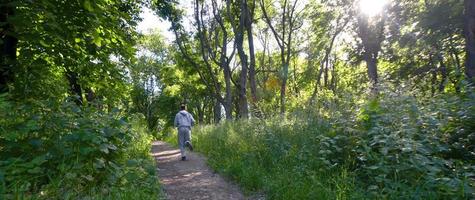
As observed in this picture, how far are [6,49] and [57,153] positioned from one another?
355cm

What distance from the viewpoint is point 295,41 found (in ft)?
111

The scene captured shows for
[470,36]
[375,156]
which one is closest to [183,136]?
[375,156]

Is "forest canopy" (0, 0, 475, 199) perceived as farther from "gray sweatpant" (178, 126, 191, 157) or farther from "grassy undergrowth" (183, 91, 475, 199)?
"gray sweatpant" (178, 126, 191, 157)

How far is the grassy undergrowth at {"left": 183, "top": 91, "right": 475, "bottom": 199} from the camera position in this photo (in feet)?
13.0

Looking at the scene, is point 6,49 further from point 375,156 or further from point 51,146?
point 375,156

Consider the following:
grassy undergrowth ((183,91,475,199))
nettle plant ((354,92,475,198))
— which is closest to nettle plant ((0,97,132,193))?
grassy undergrowth ((183,91,475,199))

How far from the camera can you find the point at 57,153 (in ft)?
12.8

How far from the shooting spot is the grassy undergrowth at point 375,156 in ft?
13.0

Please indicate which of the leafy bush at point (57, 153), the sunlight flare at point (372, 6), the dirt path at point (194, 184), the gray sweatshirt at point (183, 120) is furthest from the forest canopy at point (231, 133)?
the sunlight flare at point (372, 6)

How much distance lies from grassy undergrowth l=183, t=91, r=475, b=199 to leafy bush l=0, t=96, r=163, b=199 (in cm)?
276

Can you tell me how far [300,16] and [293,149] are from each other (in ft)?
68.2

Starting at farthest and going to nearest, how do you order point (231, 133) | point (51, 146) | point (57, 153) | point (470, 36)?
point (231, 133), point (470, 36), point (51, 146), point (57, 153)

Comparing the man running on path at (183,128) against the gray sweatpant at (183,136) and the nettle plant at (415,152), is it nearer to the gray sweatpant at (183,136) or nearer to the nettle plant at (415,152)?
the gray sweatpant at (183,136)

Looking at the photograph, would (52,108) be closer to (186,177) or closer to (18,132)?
(18,132)
